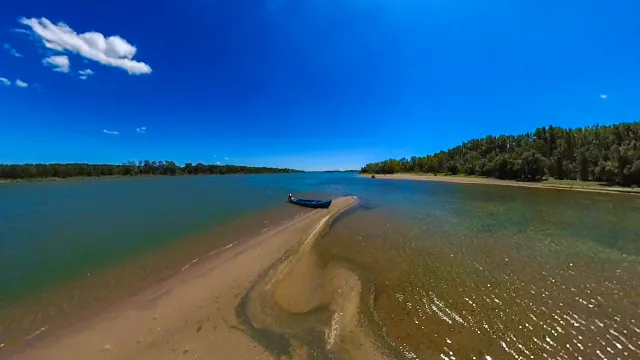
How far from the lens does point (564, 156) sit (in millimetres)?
60625

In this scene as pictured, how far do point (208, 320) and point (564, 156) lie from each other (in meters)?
83.5

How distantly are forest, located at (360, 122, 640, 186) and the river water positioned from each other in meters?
36.9

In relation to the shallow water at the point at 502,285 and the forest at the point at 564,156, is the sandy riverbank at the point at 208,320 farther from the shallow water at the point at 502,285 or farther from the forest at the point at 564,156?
the forest at the point at 564,156

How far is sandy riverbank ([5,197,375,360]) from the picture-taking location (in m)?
5.43

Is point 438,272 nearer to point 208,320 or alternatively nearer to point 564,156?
point 208,320

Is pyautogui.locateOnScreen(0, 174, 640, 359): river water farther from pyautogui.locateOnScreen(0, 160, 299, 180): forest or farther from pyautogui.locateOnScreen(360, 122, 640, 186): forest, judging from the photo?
pyautogui.locateOnScreen(0, 160, 299, 180): forest

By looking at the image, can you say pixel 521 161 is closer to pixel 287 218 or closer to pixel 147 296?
pixel 287 218

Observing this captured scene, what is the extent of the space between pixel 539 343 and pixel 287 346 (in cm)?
557

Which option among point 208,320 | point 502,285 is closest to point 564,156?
point 502,285

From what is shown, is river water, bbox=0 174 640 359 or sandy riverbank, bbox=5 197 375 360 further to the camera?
river water, bbox=0 174 640 359

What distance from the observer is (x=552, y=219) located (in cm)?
1872

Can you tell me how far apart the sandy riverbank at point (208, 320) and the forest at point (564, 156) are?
59650 mm

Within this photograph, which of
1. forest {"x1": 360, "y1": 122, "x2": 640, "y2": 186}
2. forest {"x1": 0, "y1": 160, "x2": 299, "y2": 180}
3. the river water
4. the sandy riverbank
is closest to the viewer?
the sandy riverbank

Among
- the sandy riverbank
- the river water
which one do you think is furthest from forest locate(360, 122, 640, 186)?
the sandy riverbank
